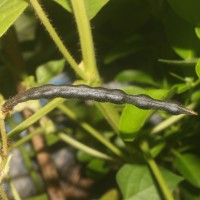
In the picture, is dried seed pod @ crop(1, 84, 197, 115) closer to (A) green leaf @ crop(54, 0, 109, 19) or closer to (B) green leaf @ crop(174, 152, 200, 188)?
(A) green leaf @ crop(54, 0, 109, 19)

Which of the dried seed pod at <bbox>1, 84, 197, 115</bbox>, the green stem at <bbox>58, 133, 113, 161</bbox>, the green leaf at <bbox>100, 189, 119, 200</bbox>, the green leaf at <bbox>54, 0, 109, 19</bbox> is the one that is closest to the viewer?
the dried seed pod at <bbox>1, 84, 197, 115</bbox>

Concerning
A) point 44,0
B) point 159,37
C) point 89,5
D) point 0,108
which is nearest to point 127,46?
point 159,37

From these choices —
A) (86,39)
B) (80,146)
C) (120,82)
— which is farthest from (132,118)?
(120,82)

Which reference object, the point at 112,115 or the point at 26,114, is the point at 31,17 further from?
the point at 112,115

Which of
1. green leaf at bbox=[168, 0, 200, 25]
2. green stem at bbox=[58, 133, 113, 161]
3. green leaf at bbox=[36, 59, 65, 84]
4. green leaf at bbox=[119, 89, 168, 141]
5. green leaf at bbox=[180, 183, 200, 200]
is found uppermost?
green leaf at bbox=[36, 59, 65, 84]

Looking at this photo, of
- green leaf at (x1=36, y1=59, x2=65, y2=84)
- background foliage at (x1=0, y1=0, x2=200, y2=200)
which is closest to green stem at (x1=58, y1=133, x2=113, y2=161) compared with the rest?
background foliage at (x1=0, y1=0, x2=200, y2=200)

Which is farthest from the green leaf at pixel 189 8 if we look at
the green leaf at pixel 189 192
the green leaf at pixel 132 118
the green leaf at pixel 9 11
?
the green leaf at pixel 189 192

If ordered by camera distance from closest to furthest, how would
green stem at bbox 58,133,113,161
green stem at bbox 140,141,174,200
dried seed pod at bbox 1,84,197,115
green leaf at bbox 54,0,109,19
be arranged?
dried seed pod at bbox 1,84,197,115
green leaf at bbox 54,0,109,19
green stem at bbox 140,141,174,200
green stem at bbox 58,133,113,161
